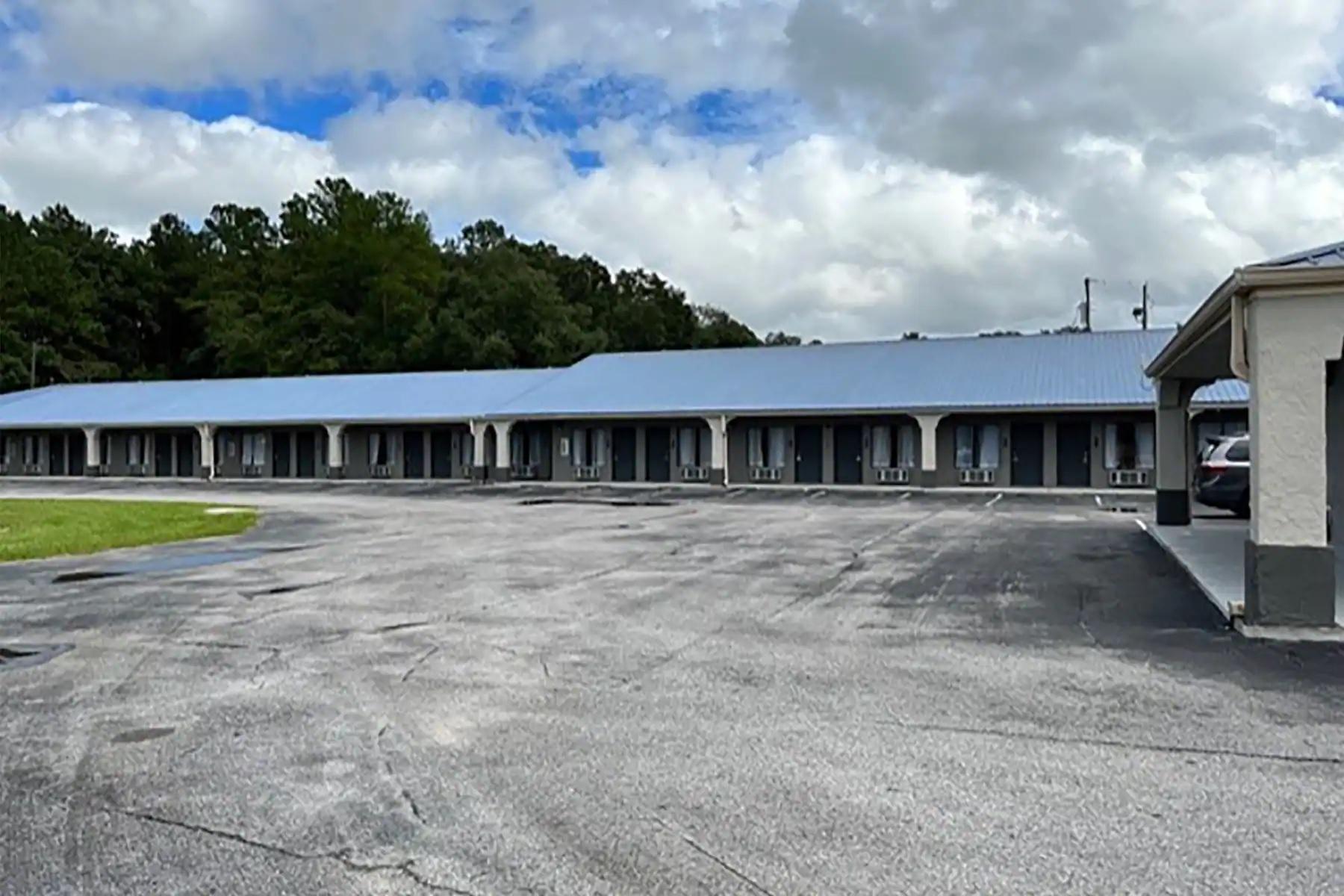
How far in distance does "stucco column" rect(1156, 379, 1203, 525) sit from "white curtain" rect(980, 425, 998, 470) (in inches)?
497

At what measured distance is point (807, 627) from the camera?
8.45 metres

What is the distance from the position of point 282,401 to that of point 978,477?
24.6 m

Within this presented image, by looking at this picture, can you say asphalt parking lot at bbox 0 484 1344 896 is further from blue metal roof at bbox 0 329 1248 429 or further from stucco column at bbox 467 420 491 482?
stucco column at bbox 467 420 491 482

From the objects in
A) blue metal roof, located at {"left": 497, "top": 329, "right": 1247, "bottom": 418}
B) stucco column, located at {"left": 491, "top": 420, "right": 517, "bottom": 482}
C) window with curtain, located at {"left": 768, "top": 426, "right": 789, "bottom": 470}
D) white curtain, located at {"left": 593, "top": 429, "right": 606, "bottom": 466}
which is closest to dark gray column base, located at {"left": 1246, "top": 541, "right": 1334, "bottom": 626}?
blue metal roof, located at {"left": 497, "top": 329, "right": 1247, "bottom": 418}

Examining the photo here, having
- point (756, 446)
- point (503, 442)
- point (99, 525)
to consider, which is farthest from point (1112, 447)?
point (99, 525)

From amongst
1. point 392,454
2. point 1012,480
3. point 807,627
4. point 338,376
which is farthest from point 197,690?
point 338,376

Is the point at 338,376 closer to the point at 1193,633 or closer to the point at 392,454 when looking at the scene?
the point at 392,454

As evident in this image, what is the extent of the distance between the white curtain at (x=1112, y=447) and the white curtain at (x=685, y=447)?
11461 millimetres

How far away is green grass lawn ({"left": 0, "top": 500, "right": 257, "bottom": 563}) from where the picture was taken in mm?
15172

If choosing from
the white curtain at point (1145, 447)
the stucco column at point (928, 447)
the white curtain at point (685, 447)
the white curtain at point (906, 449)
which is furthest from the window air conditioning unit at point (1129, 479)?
the white curtain at point (685, 447)

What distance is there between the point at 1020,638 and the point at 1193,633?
1.29 m

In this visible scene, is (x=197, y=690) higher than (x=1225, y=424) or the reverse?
the reverse

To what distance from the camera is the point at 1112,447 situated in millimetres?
28516

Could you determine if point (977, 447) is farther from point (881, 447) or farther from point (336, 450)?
point (336, 450)
